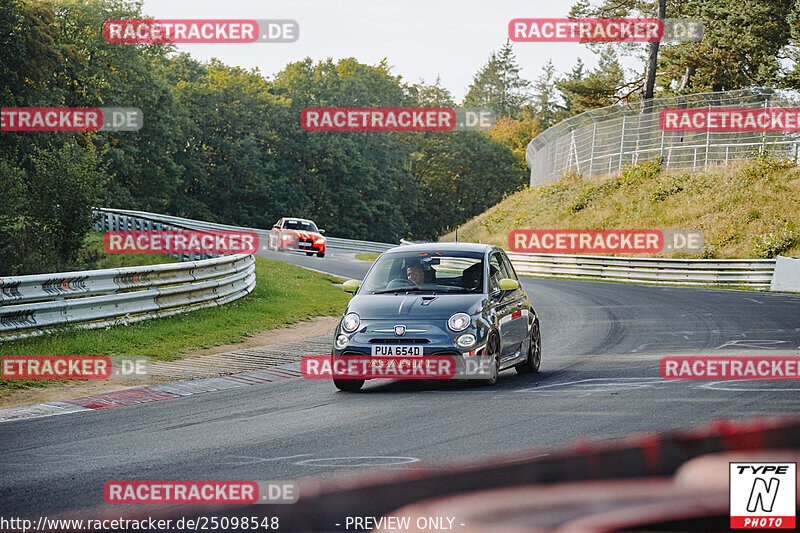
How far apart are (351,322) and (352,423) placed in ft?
7.50

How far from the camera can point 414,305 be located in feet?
33.4

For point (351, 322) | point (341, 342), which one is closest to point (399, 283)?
point (351, 322)

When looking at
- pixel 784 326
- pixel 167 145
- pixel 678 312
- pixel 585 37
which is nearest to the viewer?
pixel 784 326

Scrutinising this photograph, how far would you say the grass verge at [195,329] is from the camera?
12320 millimetres

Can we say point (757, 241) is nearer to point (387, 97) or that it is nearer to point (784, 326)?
point (784, 326)

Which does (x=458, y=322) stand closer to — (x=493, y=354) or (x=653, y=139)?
(x=493, y=354)

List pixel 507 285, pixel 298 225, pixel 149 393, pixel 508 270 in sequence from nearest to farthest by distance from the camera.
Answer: pixel 149 393 → pixel 507 285 → pixel 508 270 → pixel 298 225

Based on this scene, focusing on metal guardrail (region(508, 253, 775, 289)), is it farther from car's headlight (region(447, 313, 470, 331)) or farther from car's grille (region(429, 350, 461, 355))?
car's grille (region(429, 350, 461, 355))

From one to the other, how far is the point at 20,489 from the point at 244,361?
7.37m

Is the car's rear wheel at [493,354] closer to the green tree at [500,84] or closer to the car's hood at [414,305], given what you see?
the car's hood at [414,305]

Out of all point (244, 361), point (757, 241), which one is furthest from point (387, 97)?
point (244, 361)

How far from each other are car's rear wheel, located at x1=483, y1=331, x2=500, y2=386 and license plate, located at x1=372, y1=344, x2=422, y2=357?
766 mm

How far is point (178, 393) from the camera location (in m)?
10.4

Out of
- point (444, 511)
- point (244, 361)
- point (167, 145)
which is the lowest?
point (244, 361)
